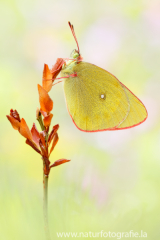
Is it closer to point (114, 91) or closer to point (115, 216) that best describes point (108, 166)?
point (114, 91)

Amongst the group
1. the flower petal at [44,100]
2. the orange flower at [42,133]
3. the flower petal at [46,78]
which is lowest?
the orange flower at [42,133]

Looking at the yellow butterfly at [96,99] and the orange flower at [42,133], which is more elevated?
the yellow butterfly at [96,99]

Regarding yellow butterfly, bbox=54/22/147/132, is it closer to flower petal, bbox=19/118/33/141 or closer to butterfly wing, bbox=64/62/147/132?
butterfly wing, bbox=64/62/147/132

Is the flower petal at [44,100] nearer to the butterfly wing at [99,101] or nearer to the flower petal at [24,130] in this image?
the flower petal at [24,130]

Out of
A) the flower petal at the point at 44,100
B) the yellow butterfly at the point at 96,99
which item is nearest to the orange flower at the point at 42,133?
the flower petal at the point at 44,100

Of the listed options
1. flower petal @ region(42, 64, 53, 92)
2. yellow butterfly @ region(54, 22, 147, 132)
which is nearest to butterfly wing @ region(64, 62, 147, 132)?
yellow butterfly @ region(54, 22, 147, 132)

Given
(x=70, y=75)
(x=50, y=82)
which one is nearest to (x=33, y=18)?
(x=70, y=75)

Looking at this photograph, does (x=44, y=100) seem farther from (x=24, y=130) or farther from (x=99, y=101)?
(x=99, y=101)

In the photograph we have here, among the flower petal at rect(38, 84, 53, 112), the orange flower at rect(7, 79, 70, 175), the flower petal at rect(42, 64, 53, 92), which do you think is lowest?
the orange flower at rect(7, 79, 70, 175)
